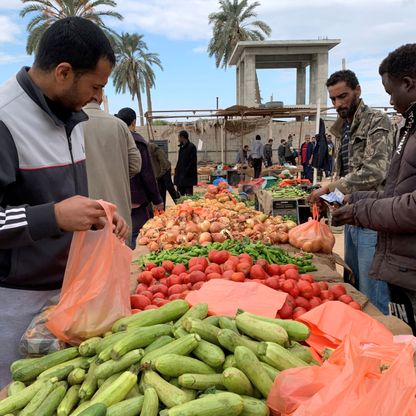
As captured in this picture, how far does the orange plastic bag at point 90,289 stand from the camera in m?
1.96

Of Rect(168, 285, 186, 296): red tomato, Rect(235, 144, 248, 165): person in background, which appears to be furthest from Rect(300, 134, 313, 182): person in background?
Rect(168, 285, 186, 296): red tomato

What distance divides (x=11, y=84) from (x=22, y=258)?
785 millimetres

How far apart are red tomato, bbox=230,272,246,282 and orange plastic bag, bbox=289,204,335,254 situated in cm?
148

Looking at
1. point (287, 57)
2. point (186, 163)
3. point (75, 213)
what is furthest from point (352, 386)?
point (287, 57)

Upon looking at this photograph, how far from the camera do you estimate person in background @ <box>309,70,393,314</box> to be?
3.84m

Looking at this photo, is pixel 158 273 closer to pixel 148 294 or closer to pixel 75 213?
pixel 148 294

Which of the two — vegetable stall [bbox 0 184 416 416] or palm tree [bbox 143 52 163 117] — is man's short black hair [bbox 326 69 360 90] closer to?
vegetable stall [bbox 0 184 416 416]

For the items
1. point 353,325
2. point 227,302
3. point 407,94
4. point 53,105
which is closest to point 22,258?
point 53,105

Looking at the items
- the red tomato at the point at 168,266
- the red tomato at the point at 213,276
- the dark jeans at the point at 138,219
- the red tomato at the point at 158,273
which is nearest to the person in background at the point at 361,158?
the red tomato at the point at 213,276

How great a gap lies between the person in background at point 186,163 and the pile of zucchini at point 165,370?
362 inches

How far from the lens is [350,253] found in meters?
4.30

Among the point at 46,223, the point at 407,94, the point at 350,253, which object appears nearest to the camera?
the point at 46,223

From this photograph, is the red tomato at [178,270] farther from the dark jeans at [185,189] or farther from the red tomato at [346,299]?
the dark jeans at [185,189]

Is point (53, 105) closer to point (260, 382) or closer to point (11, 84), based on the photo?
point (11, 84)
